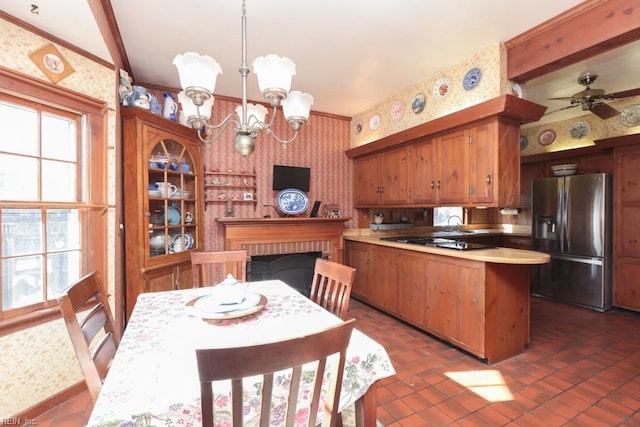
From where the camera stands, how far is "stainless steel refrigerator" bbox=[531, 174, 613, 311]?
11.2 ft

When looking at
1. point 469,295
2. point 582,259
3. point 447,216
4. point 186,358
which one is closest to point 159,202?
point 186,358

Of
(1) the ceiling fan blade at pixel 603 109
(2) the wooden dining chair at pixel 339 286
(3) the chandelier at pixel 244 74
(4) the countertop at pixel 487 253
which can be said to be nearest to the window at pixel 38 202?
(3) the chandelier at pixel 244 74

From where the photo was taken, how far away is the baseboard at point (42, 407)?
1.65m

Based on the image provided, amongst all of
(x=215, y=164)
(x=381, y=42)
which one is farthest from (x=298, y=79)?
(x=215, y=164)

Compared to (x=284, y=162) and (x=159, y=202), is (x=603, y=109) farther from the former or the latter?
(x=159, y=202)

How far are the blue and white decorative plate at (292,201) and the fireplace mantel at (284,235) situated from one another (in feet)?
0.91

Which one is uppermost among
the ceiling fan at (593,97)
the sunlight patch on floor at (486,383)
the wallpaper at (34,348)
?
the ceiling fan at (593,97)

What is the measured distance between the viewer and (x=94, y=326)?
120cm

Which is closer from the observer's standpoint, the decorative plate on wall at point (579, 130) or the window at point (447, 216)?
the decorative plate on wall at point (579, 130)

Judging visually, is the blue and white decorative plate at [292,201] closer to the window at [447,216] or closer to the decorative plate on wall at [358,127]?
the decorative plate on wall at [358,127]

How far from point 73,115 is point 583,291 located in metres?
5.47

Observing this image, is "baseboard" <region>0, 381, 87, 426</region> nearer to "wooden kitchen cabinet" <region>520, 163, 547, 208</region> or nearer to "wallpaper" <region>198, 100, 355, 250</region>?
"wallpaper" <region>198, 100, 355, 250</region>

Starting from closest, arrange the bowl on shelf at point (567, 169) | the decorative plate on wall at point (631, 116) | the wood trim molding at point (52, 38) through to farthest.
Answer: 1. the wood trim molding at point (52, 38)
2. the decorative plate on wall at point (631, 116)
3. the bowl on shelf at point (567, 169)

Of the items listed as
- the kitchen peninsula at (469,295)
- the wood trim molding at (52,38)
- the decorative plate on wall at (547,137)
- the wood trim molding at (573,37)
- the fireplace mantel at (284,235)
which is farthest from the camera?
the decorative plate on wall at (547,137)
